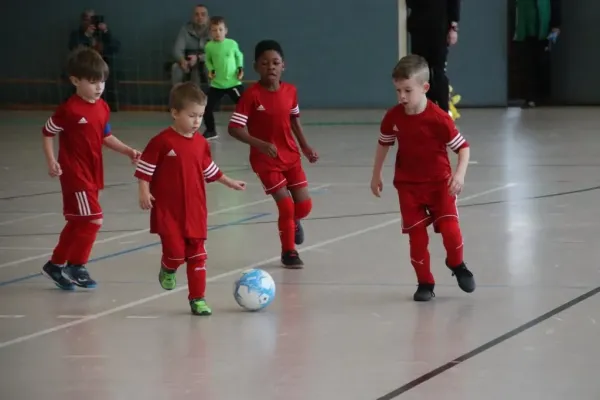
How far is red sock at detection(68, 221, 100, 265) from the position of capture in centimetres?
709

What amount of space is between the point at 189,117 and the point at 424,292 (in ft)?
5.09

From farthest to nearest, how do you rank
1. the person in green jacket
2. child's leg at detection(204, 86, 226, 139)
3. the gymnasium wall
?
the gymnasium wall → the person in green jacket → child's leg at detection(204, 86, 226, 139)

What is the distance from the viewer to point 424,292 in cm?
660

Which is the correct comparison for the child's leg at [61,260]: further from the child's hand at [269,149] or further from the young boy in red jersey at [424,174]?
the young boy in red jersey at [424,174]

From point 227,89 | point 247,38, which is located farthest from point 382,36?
point 227,89

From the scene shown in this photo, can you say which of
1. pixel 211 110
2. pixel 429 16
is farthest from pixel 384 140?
pixel 211 110

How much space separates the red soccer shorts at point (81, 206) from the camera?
7.01 metres

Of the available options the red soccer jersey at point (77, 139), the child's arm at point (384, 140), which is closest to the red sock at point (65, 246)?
the red soccer jersey at point (77, 139)

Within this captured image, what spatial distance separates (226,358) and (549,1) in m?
17.3

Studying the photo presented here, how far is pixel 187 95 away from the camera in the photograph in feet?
20.8

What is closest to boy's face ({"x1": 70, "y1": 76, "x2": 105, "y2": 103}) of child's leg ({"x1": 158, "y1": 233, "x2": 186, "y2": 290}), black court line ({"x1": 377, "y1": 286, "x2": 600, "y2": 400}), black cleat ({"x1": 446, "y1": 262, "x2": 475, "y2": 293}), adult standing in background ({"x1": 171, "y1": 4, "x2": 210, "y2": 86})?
child's leg ({"x1": 158, "y1": 233, "x2": 186, "y2": 290})

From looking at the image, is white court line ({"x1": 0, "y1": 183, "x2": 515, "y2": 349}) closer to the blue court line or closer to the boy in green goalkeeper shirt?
the blue court line

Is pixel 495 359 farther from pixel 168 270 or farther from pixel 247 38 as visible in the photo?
pixel 247 38

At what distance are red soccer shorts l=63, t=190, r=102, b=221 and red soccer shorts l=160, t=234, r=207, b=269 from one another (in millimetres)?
817
